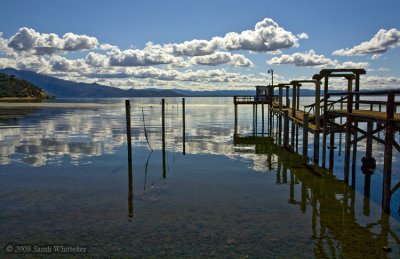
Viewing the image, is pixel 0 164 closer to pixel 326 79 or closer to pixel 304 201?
pixel 304 201

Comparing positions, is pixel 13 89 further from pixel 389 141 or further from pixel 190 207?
pixel 389 141

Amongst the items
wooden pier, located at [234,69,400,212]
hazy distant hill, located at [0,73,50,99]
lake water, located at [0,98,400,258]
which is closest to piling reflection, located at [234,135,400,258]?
lake water, located at [0,98,400,258]

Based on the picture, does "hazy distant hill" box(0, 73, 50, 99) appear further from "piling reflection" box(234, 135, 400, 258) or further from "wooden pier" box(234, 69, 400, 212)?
"piling reflection" box(234, 135, 400, 258)

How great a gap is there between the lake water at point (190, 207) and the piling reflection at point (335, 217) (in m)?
0.03

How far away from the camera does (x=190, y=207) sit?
14.0m

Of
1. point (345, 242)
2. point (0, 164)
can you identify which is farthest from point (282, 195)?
point (0, 164)

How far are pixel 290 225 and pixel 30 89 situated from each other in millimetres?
210578

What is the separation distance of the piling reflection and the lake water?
0.11 feet

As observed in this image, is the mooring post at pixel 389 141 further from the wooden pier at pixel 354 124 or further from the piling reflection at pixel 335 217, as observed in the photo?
the piling reflection at pixel 335 217

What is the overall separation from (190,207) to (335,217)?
17.4ft

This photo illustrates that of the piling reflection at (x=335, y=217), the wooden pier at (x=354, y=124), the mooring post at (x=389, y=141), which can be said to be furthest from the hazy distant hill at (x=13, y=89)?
the mooring post at (x=389, y=141)

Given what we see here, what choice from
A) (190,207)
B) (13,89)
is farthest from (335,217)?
(13,89)

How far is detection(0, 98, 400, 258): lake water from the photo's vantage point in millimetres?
10516

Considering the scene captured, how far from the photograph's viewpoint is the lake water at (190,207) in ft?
34.5
